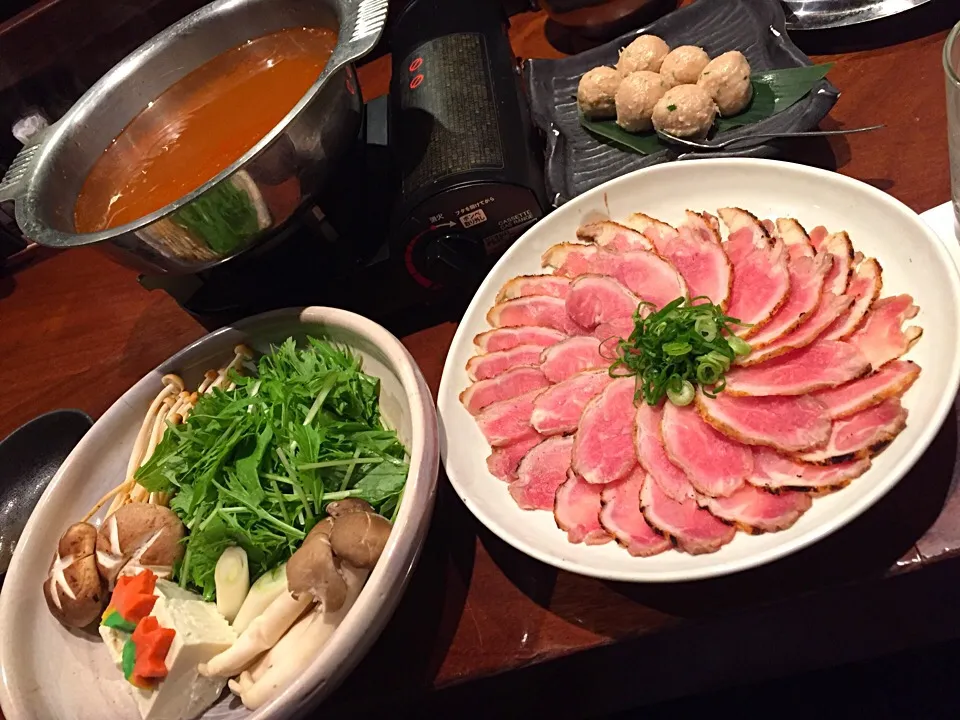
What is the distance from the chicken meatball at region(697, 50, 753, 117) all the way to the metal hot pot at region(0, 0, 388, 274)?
0.79 meters

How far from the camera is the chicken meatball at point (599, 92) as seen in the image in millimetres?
1747

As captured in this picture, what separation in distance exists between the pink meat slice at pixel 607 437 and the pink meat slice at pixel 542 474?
2.1 inches

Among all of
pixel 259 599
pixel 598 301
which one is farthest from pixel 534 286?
pixel 259 599

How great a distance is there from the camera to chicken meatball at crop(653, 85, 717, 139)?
5.14 feet

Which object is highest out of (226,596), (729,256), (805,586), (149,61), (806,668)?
(149,61)

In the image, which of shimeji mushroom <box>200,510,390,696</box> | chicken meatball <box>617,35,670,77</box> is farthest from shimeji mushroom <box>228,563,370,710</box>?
chicken meatball <box>617,35,670,77</box>

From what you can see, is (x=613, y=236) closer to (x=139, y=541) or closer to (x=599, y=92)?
(x=599, y=92)

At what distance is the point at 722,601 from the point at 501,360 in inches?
25.5

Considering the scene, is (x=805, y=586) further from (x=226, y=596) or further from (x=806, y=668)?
(x=226, y=596)

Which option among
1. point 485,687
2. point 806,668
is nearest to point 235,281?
point 485,687

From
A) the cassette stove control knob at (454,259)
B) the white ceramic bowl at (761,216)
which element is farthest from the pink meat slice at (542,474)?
the cassette stove control knob at (454,259)

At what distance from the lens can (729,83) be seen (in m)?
1.57

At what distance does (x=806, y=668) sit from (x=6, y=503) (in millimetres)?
2025

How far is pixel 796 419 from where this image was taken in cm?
112
